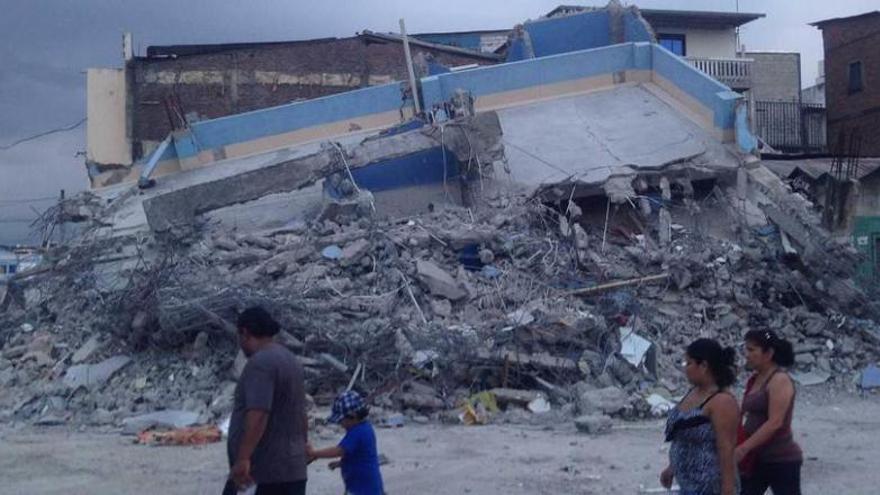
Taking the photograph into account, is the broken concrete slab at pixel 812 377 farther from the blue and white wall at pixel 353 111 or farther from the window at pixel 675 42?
the window at pixel 675 42

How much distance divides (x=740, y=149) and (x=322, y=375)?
9117mm

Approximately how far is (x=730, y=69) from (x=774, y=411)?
29.3 m

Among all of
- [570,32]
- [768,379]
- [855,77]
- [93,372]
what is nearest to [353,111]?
[570,32]

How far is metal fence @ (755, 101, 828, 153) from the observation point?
34219 mm

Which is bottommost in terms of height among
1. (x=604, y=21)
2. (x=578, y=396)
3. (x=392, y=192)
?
(x=578, y=396)

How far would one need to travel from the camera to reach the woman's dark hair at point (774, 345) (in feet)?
17.1

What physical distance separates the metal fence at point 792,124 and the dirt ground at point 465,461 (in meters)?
23.9

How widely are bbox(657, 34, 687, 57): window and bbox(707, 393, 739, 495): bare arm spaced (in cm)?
3235

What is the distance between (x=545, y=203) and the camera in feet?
54.3

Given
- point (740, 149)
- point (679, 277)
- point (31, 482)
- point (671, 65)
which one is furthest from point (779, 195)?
point (31, 482)

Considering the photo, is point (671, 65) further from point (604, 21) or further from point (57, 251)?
point (57, 251)

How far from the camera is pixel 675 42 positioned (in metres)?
35.8

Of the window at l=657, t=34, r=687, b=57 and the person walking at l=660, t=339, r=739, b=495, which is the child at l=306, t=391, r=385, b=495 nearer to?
the person walking at l=660, t=339, r=739, b=495

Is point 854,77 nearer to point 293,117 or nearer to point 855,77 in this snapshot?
point 855,77
